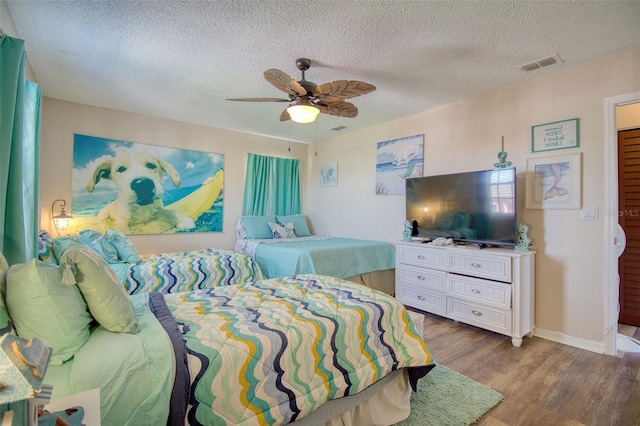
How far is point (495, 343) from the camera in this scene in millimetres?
2652

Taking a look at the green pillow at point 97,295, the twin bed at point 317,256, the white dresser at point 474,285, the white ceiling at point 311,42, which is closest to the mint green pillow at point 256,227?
the twin bed at point 317,256

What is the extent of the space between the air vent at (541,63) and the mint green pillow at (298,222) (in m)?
3.56

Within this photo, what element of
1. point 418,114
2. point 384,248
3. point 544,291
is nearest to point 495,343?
point 544,291

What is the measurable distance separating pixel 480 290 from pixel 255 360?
7.81 ft

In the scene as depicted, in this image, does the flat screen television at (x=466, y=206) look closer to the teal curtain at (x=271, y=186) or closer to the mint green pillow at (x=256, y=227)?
the mint green pillow at (x=256, y=227)

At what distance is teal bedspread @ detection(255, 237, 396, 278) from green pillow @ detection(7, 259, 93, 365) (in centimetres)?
236

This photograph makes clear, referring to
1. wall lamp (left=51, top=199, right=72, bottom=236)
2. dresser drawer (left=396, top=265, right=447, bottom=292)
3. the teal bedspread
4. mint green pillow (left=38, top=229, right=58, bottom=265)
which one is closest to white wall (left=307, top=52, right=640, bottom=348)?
dresser drawer (left=396, top=265, right=447, bottom=292)

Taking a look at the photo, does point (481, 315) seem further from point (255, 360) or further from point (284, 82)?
point (284, 82)

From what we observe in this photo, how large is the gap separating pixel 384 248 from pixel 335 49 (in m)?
2.55

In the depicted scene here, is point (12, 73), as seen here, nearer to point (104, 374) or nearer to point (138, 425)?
point (104, 374)

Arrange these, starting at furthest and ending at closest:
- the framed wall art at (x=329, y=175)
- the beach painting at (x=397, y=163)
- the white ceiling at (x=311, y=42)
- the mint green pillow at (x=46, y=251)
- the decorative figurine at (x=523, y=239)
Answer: the framed wall art at (x=329, y=175)
the beach painting at (x=397, y=163)
the decorative figurine at (x=523, y=239)
the mint green pillow at (x=46, y=251)
the white ceiling at (x=311, y=42)

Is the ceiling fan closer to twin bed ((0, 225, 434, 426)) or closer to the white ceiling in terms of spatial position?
the white ceiling

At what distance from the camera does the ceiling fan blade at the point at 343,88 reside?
2.21 meters

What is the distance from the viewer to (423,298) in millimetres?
3318
